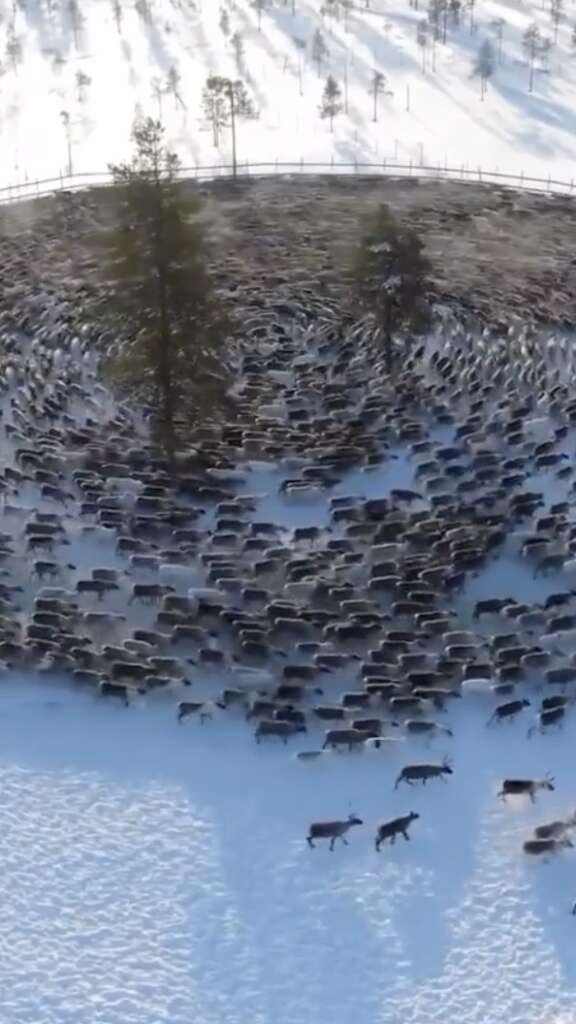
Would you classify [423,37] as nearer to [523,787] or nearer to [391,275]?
[391,275]

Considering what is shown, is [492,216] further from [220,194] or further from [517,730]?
[517,730]

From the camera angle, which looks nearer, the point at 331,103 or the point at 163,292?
the point at 163,292

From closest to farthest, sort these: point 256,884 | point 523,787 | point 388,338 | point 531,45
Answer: point 256,884, point 523,787, point 388,338, point 531,45

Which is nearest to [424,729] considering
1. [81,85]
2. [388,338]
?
[388,338]

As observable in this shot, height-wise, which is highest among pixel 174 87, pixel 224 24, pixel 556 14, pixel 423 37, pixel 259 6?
pixel 259 6

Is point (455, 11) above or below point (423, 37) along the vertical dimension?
above

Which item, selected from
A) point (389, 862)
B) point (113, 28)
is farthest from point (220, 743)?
point (113, 28)

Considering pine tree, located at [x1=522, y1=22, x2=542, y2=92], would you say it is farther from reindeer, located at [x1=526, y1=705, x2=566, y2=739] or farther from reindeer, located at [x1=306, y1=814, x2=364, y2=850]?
reindeer, located at [x1=306, y1=814, x2=364, y2=850]
